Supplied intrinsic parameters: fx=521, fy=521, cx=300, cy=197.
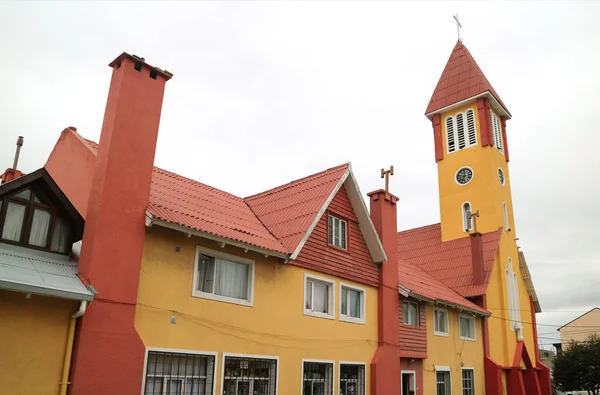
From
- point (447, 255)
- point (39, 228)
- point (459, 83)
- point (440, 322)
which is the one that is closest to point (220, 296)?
point (39, 228)

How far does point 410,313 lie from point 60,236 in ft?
45.8

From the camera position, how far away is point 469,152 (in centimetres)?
3362

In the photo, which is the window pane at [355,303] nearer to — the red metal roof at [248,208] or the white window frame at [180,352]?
the red metal roof at [248,208]

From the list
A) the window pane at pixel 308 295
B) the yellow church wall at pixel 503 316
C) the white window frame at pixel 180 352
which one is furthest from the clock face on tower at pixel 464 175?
the white window frame at pixel 180 352

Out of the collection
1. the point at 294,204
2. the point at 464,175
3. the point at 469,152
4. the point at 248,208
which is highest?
the point at 469,152

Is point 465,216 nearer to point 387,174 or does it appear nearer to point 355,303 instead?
point 387,174

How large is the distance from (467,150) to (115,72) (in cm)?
2629

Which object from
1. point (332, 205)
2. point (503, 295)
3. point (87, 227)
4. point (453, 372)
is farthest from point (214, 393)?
point (503, 295)

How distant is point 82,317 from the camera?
9961 millimetres

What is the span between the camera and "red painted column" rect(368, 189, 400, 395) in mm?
17578

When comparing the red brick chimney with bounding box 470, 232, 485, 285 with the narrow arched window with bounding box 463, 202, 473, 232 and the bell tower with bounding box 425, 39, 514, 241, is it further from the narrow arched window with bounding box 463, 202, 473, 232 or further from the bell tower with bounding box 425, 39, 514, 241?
the narrow arched window with bounding box 463, 202, 473, 232

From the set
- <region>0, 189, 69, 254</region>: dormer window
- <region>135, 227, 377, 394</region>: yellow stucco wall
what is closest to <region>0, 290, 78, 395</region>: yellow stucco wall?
<region>0, 189, 69, 254</region>: dormer window

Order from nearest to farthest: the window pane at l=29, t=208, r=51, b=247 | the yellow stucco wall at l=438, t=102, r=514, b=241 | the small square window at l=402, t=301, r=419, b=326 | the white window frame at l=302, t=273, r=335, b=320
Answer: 1. the window pane at l=29, t=208, r=51, b=247
2. the white window frame at l=302, t=273, r=335, b=320
3. the small square window at l=402, t=301, r=419, b=326
4. the yellow stucco wall at l=438, t=102, r=514, b=241

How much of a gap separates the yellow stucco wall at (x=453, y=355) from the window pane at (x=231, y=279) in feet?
33.6
